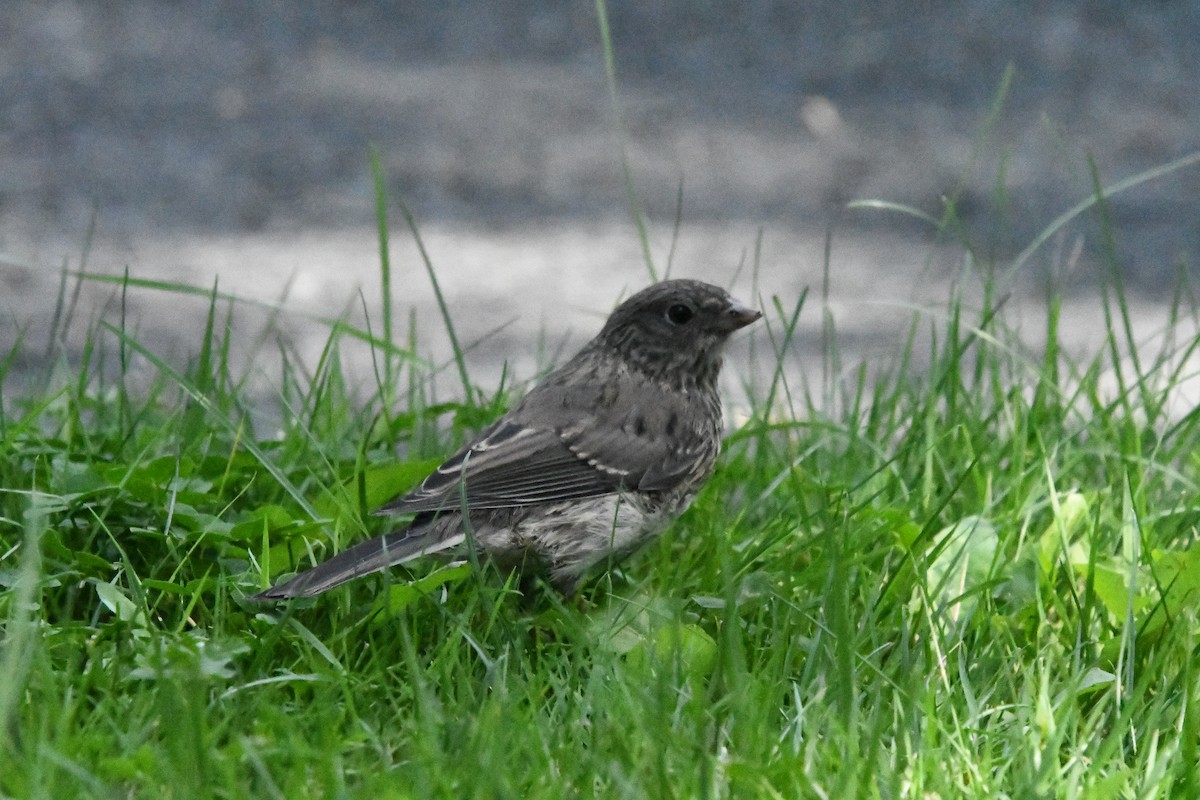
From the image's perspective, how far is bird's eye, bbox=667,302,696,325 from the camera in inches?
179

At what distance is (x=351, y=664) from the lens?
345 cm

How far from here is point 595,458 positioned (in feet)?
13.8

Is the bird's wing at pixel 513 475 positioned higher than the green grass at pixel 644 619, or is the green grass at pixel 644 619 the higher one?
the bird's wing at pixel 513 475

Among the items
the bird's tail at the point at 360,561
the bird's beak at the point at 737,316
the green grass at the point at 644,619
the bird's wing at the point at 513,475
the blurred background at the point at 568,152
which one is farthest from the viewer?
the blurred background at the point at 568,152

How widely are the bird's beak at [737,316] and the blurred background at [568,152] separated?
5.85 ft

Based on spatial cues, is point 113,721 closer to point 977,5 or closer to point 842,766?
point 842,766

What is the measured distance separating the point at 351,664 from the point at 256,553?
0.55 m

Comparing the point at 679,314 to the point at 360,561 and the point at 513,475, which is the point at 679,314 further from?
the point at 360,561

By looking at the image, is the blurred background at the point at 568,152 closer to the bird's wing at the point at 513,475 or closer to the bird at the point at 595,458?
the bird at the point at 595,458

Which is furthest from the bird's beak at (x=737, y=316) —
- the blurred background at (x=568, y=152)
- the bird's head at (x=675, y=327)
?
the blurred background at (x=568, y=152)

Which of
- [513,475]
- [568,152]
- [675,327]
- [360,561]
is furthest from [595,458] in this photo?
[568,152]

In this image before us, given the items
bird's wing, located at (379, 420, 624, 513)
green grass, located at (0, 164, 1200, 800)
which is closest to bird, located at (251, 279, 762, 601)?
bird's wing, located at (379, 420, 624, 513)

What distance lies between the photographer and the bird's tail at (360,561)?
3467 millimetres

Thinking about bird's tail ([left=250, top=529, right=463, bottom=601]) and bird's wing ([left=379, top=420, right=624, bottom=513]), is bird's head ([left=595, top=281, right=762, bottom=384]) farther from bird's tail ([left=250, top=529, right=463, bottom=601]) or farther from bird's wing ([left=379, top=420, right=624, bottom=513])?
bird's tail ([left=250, top=529, right=463, bottom=601])
